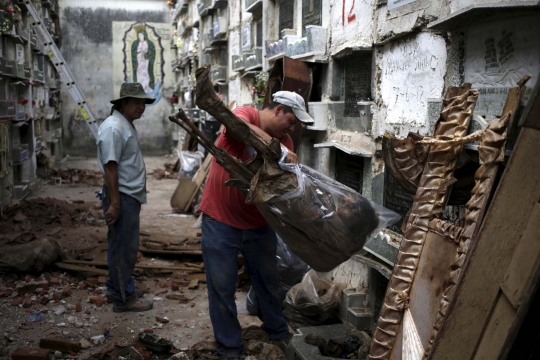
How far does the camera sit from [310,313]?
464cm

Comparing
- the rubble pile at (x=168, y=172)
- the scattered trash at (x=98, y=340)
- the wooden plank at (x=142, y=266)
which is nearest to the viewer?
the scattered trash at (x=98, y=340)

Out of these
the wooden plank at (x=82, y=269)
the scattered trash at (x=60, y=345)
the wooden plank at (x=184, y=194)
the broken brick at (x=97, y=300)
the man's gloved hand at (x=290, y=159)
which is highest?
the man's gloved hand at (x=290, y=159)

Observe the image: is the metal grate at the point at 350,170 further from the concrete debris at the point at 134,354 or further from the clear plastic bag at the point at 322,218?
the concrete debris at the point at 134,354

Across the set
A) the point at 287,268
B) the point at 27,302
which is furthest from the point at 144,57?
the point at 287,268

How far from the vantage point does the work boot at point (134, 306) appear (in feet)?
16.5

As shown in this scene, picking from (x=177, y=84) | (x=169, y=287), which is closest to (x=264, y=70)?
(x=169, y=287)

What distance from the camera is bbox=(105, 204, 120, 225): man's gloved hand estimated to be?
4766mm

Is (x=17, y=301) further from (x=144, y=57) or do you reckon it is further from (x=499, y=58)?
(x=144, y=57)

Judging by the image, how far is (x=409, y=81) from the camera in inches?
153

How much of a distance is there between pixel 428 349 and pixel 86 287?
417cm

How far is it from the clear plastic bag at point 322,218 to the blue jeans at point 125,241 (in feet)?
6.43

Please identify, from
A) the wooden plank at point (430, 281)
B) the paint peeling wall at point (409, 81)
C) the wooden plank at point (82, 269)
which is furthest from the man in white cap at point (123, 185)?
the wooden plank at point (430, 281)

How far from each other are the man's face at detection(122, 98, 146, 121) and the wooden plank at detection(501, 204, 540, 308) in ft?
11.8

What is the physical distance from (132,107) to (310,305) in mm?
2370
